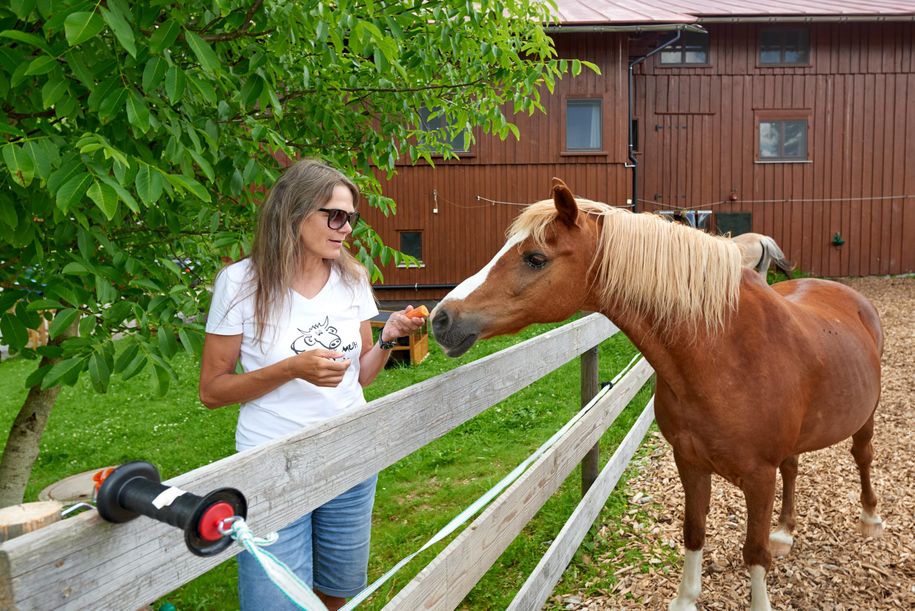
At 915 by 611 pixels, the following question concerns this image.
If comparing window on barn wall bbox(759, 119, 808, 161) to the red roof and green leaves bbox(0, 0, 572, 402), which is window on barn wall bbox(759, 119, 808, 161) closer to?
the red roof

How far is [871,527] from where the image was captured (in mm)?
3473

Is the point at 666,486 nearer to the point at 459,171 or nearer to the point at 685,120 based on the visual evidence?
the point at 459,171

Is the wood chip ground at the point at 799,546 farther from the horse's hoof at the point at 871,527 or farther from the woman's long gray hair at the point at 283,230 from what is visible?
the woman's long gray hair at the point at 283,230

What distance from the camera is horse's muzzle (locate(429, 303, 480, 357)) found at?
197 centimetres

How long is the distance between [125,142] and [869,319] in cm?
369

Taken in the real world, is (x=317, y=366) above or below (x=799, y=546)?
above

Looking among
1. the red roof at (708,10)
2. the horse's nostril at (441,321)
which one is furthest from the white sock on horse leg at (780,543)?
the red roof at (708,10)

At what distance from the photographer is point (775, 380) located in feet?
7.75

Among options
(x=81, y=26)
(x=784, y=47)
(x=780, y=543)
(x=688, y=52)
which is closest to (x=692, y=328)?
(x=780, y=543)

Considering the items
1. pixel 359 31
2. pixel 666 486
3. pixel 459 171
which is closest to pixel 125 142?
pixel 359 31

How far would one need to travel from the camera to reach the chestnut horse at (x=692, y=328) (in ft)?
6.87

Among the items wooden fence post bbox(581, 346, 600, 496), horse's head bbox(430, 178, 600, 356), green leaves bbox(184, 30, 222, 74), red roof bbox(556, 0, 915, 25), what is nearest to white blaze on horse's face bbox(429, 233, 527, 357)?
horse's head bbox(430, 178, 600, 356)

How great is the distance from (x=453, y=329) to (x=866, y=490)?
287 cm

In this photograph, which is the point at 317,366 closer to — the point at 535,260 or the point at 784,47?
the point at 535,260
